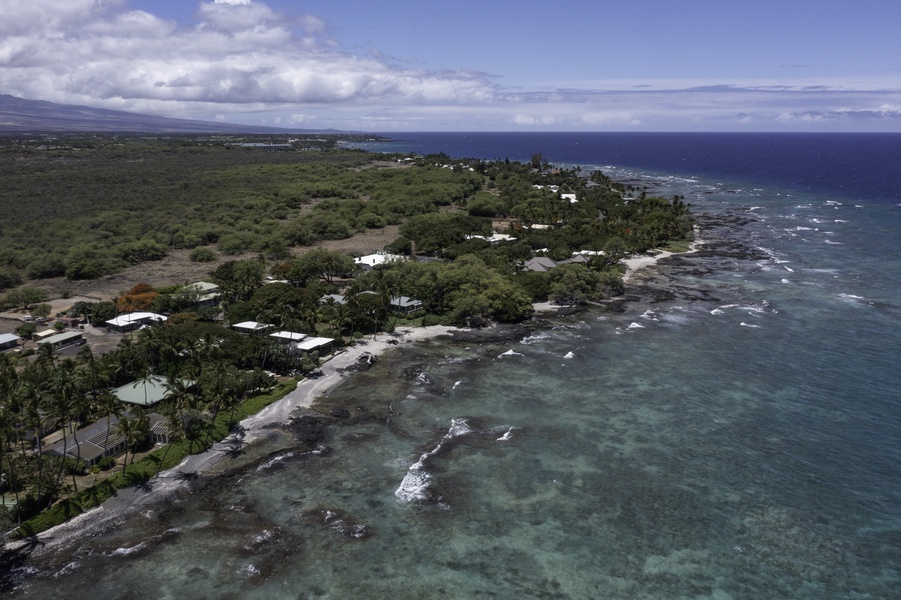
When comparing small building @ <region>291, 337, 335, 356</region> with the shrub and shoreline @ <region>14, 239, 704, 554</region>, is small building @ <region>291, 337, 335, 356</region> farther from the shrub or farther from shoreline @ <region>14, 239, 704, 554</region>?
the shrub

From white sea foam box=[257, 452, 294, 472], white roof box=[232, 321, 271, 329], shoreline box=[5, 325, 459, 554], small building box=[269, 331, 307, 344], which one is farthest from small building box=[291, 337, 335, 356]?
white sea foam box=[257, 452, 294, 472]

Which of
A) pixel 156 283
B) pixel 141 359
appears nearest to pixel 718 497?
pixel 141 359

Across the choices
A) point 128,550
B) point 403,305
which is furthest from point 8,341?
point 403,305

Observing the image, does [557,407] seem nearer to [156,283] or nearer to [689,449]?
[689,449]

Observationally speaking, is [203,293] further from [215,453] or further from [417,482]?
[417,482]

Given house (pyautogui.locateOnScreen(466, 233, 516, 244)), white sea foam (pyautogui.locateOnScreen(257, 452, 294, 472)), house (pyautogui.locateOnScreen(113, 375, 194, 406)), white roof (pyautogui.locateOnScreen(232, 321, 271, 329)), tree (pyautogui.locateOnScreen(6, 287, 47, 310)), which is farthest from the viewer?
house (pyautogui.locateOnScreen(466, 233, 516, 244))

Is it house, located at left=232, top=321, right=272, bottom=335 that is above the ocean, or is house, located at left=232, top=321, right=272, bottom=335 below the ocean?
above

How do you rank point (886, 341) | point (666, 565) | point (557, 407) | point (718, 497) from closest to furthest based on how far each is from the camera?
point (666, 565) → point (718, 497) → point (557, 407) → point (886, 341)
